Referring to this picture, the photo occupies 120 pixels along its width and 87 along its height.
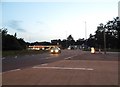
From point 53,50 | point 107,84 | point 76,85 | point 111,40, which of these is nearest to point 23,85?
point 76,85

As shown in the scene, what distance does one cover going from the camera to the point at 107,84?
42.8ft

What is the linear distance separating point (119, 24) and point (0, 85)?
4509 inches

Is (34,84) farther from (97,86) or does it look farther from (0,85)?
(97,86)

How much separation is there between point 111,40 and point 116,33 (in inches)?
126

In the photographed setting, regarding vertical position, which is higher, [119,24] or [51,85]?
[119,24]

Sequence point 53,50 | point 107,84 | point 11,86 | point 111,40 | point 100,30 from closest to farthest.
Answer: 1. point 11,86
2. point 107,84
3. point 53,50
4. point 111,40
5. point 100,30

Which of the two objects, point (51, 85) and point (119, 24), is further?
point (119, 24)

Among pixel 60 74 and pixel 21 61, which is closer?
pixel 60 74

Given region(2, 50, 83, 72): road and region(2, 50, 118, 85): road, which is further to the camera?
region(2, 50, 83, 72): road

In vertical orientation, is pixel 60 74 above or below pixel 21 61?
below

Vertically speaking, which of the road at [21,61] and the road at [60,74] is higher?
the road at [21,61]

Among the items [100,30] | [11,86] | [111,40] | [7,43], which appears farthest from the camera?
[100,30]

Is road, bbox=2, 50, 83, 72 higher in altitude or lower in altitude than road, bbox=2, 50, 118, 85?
higher

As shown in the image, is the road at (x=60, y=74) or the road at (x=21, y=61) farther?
the road at (x=21, y=61)
